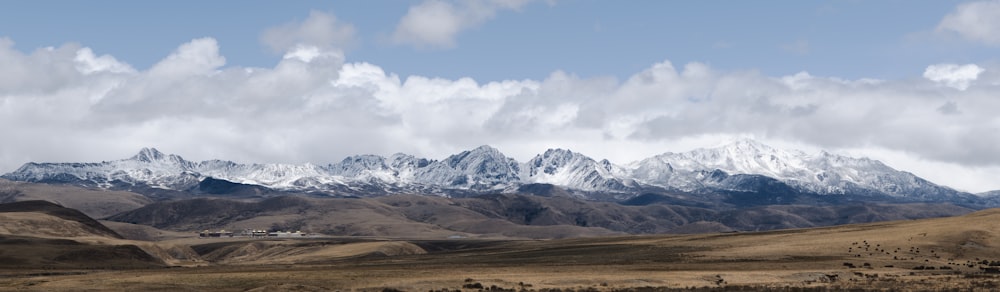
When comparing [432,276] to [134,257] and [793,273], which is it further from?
[134,257]

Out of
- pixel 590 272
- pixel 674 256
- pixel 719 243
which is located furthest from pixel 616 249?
pixel 590 272

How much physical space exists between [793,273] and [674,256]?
42104 mm

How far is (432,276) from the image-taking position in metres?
105

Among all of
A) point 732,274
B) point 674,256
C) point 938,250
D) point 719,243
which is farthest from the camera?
point 719,243

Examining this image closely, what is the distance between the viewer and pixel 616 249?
174000 millimetres

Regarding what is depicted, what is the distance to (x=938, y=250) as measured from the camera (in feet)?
439

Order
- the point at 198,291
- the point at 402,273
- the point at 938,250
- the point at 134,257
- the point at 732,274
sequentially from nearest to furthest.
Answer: the point at 198,291
the point at 732,274
the point at 402,273
the point at 938,250
the point at 134,257

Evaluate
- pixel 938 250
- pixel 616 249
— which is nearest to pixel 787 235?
pixel 616 249

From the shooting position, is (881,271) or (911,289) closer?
(911,289)

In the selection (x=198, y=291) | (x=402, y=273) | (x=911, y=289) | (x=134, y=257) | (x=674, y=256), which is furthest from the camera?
(x=134, y=257)

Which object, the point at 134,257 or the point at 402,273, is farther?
the point at 134,257

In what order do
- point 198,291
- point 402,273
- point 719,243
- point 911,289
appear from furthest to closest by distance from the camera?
point 719,243, point 402,273, point 198,291, point 911,289

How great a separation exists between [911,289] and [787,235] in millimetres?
88225

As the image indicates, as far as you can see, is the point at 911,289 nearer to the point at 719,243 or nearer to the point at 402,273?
the point at 402,273
